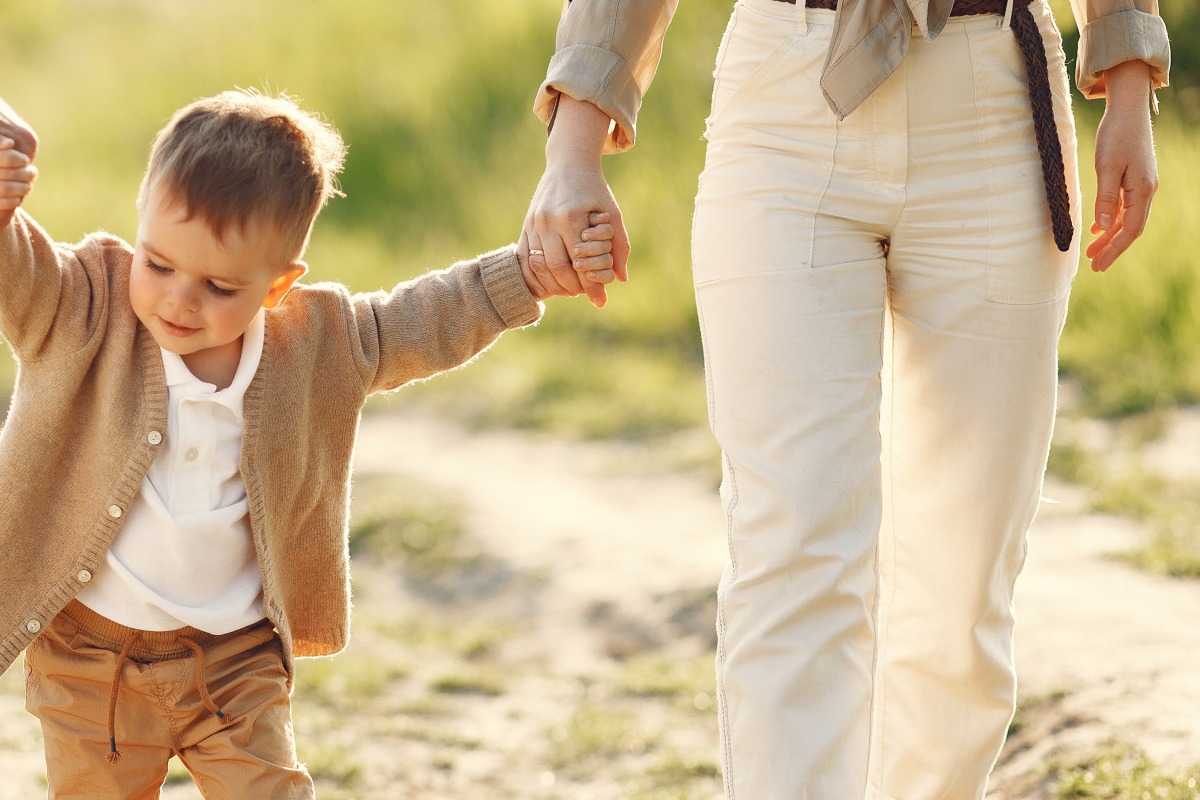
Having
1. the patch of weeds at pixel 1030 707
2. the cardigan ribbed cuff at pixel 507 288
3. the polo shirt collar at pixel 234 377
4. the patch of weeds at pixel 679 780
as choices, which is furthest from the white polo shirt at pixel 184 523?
the patch of weeds at pixel 1030 707

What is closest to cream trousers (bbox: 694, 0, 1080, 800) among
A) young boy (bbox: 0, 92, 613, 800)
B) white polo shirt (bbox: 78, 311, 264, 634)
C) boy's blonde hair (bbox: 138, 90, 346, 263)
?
young boy (bbox: 0, 92, 613, 800)

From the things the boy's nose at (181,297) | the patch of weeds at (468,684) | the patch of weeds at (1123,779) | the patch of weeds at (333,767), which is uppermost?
the boy's nose at (181,297)

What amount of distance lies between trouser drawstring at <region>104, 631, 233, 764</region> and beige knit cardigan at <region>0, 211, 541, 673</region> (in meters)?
0.10

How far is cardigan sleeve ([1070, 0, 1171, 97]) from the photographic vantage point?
225 centimetres

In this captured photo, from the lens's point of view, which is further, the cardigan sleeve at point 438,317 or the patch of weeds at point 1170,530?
the patch of weeds at point 1170,530

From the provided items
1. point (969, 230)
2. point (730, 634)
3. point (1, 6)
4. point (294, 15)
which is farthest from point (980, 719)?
point (1, 6)

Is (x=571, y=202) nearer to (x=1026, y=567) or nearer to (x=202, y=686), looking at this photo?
(x=202, y=686)

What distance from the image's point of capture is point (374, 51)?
1054 centimetres

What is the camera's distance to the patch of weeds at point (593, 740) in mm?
3516

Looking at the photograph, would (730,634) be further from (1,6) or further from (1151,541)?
(1,6)

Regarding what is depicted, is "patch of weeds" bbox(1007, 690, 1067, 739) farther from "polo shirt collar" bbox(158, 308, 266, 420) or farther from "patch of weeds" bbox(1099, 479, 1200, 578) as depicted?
"polo shirt collar" bbox(158, 308, 266, 420)

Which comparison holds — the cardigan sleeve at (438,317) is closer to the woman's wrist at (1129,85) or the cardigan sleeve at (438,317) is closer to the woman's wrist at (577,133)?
the woman's wrist at (577,133)

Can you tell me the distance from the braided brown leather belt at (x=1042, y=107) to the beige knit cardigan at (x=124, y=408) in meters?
0.79

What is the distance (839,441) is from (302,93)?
8854 millimetres
